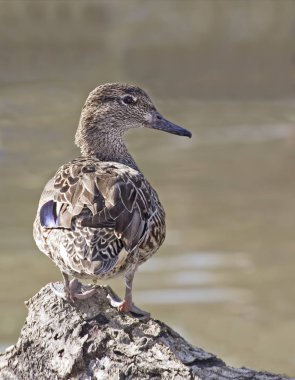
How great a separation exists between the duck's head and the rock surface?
1.41 metres

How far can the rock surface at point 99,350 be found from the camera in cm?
541

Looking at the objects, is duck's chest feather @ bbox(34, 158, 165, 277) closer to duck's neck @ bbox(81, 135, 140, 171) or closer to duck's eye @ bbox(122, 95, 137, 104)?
duck's neck @ bbox(81, 135, 140, 171)

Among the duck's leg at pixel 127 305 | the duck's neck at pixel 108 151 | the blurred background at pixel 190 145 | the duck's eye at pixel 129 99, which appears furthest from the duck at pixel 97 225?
the blurred background at pixel 190 145

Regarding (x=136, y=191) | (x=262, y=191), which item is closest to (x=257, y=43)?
(x=262, y=191)

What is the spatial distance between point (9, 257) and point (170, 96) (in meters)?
5.90

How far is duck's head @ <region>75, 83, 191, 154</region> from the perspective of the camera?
7016 millimetres

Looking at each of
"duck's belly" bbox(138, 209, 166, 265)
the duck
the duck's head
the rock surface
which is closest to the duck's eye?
the duck's head

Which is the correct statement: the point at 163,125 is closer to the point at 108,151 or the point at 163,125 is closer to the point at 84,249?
the point at 108,151

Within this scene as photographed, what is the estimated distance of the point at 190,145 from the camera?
50.5 feet

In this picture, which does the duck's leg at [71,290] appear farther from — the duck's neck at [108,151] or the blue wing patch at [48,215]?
the duck's neck at [108,151]

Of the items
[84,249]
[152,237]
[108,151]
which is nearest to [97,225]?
[84,249]

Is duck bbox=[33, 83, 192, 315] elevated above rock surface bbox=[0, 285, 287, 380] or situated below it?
above

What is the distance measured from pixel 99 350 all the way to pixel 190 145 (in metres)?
9.99

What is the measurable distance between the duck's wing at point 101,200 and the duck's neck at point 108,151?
64 cm
